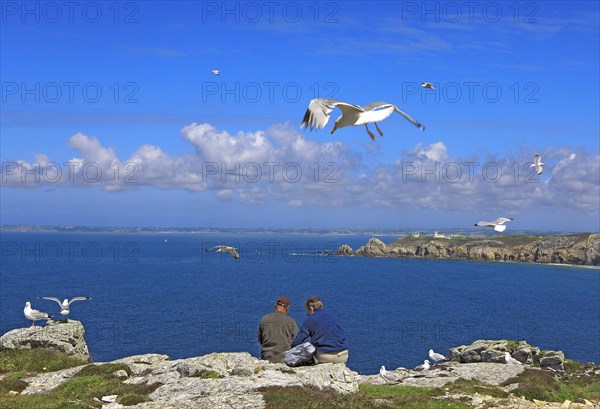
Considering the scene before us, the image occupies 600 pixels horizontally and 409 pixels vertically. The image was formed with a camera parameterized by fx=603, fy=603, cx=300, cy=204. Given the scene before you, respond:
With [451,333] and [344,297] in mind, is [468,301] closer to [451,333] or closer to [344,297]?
[344,297]

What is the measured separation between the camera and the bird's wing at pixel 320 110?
999cm

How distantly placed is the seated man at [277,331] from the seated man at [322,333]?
117 centimetres

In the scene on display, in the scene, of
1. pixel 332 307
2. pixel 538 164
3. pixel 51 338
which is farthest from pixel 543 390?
pixel 332 307

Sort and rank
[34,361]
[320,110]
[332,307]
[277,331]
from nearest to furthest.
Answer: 1. [320,110]
2. [277,331]
3. [34,361]
4. [332,307]

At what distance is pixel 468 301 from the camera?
12250 centimetres

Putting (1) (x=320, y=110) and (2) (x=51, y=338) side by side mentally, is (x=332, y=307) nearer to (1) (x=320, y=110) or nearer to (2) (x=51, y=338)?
(2) (x=51, y=338)

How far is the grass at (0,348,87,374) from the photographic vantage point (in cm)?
3112

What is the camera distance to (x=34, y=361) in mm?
32625

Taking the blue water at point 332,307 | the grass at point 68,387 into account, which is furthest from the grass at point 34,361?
the blue water at point 332,307

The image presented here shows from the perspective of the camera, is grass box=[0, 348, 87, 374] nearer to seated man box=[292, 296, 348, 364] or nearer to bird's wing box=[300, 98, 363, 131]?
seated man box=[292, 296, 348, 364]

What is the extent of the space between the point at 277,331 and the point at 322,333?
2366mm

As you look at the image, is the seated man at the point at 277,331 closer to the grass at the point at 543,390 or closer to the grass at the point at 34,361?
the grass at the point at 543,390

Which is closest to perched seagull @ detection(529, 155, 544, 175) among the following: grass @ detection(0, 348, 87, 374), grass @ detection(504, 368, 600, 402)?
grass @ detection(504, 368, 600, 402)

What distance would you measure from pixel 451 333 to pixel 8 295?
262 feet
